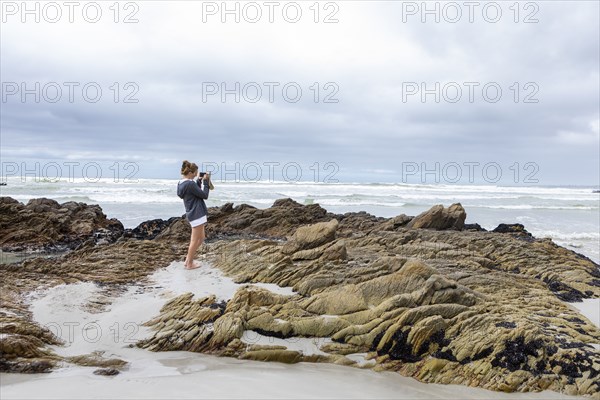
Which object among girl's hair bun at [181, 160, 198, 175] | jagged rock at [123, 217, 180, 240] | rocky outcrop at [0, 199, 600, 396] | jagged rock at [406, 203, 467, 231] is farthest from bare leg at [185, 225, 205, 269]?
jagged rock at [406, 203, 467, 231]

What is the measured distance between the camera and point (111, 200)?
3756 centimetres

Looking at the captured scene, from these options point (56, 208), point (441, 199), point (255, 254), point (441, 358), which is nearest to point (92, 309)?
point (255, 254)

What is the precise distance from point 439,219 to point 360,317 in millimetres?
8770

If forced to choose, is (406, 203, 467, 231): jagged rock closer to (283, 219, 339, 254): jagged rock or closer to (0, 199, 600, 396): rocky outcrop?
(0, 199, 600, 396): rocky outcrop

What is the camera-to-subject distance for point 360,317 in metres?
5.61

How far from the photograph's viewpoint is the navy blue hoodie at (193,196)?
8219 mm

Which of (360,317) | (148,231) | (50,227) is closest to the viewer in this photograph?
(360,317)

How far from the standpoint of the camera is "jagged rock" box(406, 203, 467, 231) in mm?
13406

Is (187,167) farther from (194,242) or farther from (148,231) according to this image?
(148,231)

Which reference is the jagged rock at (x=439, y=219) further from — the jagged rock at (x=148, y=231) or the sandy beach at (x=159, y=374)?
the sandy beach at (x=159, y=374)

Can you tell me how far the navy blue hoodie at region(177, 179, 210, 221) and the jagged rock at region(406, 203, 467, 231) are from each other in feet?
24.0

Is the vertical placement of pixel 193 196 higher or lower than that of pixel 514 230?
higher

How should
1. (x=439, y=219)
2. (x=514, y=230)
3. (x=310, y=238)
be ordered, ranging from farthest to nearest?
(x=514, y=230)
(x=439, y=219)
(x=310, y=238)

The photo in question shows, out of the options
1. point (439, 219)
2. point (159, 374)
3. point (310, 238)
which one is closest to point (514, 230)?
point (439, 219)
